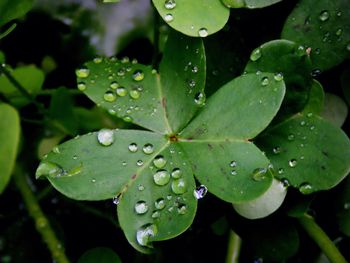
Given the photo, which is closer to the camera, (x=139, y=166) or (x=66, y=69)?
(x=139, y=166)

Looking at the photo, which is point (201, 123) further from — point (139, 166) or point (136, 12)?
point (136, 12)

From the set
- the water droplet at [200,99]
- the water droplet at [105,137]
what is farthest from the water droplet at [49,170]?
the water droplet at [200,99]

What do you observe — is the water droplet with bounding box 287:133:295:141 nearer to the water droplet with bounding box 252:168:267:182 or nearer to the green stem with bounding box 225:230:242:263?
the water droplet with bounding box 252:168:267:182

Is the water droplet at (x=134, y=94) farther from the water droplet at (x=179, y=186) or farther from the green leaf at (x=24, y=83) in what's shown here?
the green leaf at (x=24, y=83)

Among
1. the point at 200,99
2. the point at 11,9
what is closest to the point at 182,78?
the point at 200,99

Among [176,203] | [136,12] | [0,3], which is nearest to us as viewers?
[176,203]

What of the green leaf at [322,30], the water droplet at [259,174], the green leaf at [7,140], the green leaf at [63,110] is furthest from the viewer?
the green leaf at [63,110]

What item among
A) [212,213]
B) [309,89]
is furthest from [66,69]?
[309,89]
